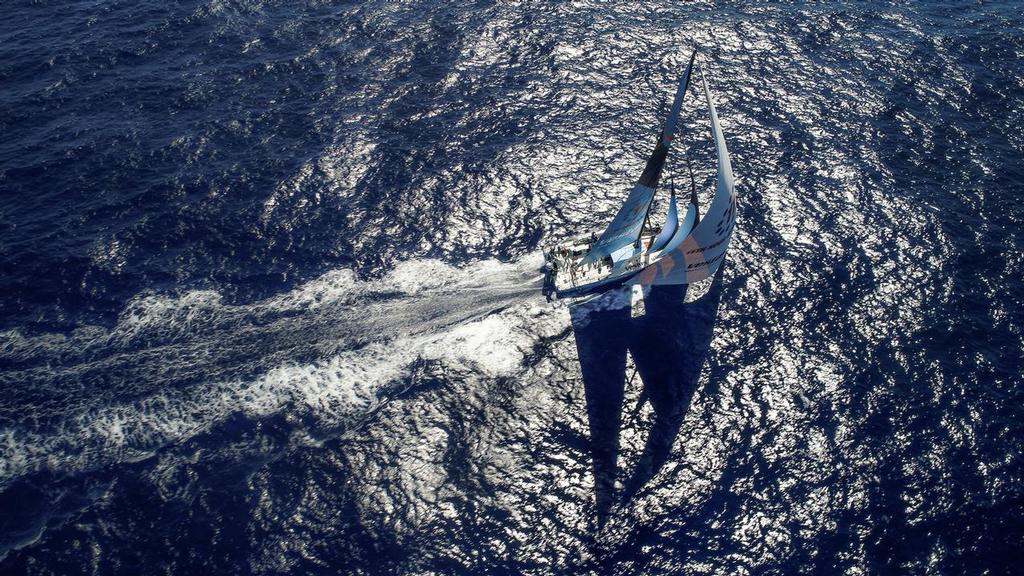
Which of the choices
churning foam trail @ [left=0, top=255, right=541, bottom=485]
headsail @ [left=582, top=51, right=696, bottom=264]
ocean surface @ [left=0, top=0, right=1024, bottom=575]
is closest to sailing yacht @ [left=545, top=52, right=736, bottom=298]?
headsail @ [left=582, top=51, right=696, bottom=264]

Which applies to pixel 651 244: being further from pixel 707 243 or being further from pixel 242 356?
pixel 242 356

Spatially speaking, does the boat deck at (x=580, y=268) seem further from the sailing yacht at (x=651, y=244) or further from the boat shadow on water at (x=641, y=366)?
the boat shadow on water at (x=641, y=366)

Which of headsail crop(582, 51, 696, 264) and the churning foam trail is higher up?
headsail crop(582, 51, 696, 264)

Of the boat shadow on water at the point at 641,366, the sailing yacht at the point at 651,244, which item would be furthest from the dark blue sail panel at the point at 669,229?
the boat shadow on water at the point at 641,366

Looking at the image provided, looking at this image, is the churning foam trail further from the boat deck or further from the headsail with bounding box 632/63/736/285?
the headsail with bounding box 632/63/736/285

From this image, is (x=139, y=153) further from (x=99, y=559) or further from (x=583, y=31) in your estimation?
(x=583, y=31)

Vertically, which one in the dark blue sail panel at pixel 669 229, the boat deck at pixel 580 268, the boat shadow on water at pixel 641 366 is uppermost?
the dark blue sail panel at pixel 669 229

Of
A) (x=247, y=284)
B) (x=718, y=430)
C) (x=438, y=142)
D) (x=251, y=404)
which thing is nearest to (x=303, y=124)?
(x=438, y=142)
